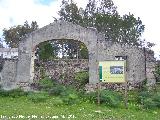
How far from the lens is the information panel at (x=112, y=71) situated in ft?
80.5

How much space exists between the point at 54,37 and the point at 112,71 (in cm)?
717

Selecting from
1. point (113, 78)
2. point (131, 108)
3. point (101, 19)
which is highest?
point (101, 19)

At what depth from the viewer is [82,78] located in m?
31.6

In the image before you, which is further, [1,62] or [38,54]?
[38,54]

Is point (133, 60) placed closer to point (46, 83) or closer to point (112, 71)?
point (112, 71)

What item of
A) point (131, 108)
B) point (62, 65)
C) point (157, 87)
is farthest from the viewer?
point (62, 65)

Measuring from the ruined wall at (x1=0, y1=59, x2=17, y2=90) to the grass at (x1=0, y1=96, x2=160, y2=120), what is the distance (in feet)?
21.2

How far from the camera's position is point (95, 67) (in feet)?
96.5

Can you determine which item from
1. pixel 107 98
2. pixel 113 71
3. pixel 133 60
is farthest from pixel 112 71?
pixel 133 60

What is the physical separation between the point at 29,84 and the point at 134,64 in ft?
24.2

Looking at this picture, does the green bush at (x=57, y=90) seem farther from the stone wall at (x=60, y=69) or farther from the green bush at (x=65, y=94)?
the stone wall at (x=60, y=69)

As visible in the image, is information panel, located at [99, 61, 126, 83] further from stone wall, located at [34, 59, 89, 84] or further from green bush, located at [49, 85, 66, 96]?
stone wall, located at [34, 59, 89, 84]

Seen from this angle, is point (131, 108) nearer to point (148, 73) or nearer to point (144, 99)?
point (144, 99)

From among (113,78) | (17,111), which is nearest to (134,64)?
(113,78)
